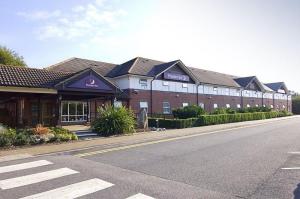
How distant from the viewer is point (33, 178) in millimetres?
8023

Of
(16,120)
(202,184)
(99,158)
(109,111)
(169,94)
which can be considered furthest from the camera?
(169,94)

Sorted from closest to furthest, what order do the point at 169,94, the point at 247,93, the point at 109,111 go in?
the point at 109,111 < the point at 169,94 < the point at 247,93

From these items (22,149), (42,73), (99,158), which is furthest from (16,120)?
(99,158)

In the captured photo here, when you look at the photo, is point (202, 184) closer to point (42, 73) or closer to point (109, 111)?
point (109, 111)

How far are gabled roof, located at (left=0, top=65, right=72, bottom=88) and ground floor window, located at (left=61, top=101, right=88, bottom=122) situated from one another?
8.72 m

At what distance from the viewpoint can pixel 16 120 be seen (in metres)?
23.5

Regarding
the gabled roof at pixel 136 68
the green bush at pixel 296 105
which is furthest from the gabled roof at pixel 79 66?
the green bush at pixel 296 105

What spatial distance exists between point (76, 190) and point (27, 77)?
13.8 m

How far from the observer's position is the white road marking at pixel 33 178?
745cm

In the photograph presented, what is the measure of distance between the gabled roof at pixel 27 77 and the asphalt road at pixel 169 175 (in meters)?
7.55

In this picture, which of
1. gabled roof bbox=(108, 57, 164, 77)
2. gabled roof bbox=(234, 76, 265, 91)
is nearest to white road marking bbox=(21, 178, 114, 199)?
gabled roof bbox=(108, 57, 164, 77)

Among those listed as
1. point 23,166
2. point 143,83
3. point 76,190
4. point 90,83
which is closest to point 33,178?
point 76,190

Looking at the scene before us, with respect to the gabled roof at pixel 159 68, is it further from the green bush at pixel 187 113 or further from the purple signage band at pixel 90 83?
the purple signage band at pixel 90 83

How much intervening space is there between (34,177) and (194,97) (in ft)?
115
